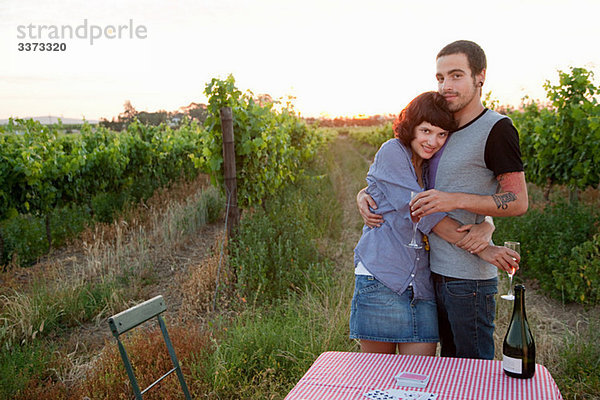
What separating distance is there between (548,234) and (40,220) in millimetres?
7889

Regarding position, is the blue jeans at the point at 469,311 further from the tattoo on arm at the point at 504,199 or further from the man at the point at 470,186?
the tattoo on arm at the point at 504,199

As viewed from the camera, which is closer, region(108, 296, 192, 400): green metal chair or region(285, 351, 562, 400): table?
region(285, 351, 562, 400): table

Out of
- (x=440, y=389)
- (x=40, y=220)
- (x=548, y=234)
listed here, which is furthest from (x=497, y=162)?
(x=40, y=220)

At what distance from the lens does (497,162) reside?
81.0 inches

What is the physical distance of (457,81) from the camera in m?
2.11

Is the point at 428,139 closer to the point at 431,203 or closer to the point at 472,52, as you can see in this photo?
the point at 431,203

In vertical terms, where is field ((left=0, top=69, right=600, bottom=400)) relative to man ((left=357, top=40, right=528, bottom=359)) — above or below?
below

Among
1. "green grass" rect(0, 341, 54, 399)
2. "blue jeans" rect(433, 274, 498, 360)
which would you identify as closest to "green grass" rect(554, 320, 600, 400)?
"blue jeans" rect(433, 274, 498, 360)

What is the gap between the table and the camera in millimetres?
1608

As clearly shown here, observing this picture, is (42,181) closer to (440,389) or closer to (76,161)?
(76,161)

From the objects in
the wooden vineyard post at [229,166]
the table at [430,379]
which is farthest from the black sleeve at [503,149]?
the wooden vineyard post at [229,166]

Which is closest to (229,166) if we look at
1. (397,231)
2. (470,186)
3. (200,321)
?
(200,321)

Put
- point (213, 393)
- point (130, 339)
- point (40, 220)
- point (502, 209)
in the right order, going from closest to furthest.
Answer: point (502, 209) < point (213, 393) < point (130, 339) < point (40, 220)

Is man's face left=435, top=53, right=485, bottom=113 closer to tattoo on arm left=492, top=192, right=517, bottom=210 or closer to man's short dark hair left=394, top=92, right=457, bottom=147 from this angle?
man's short dark hair left=394, top=92, right=457, bottom=147
